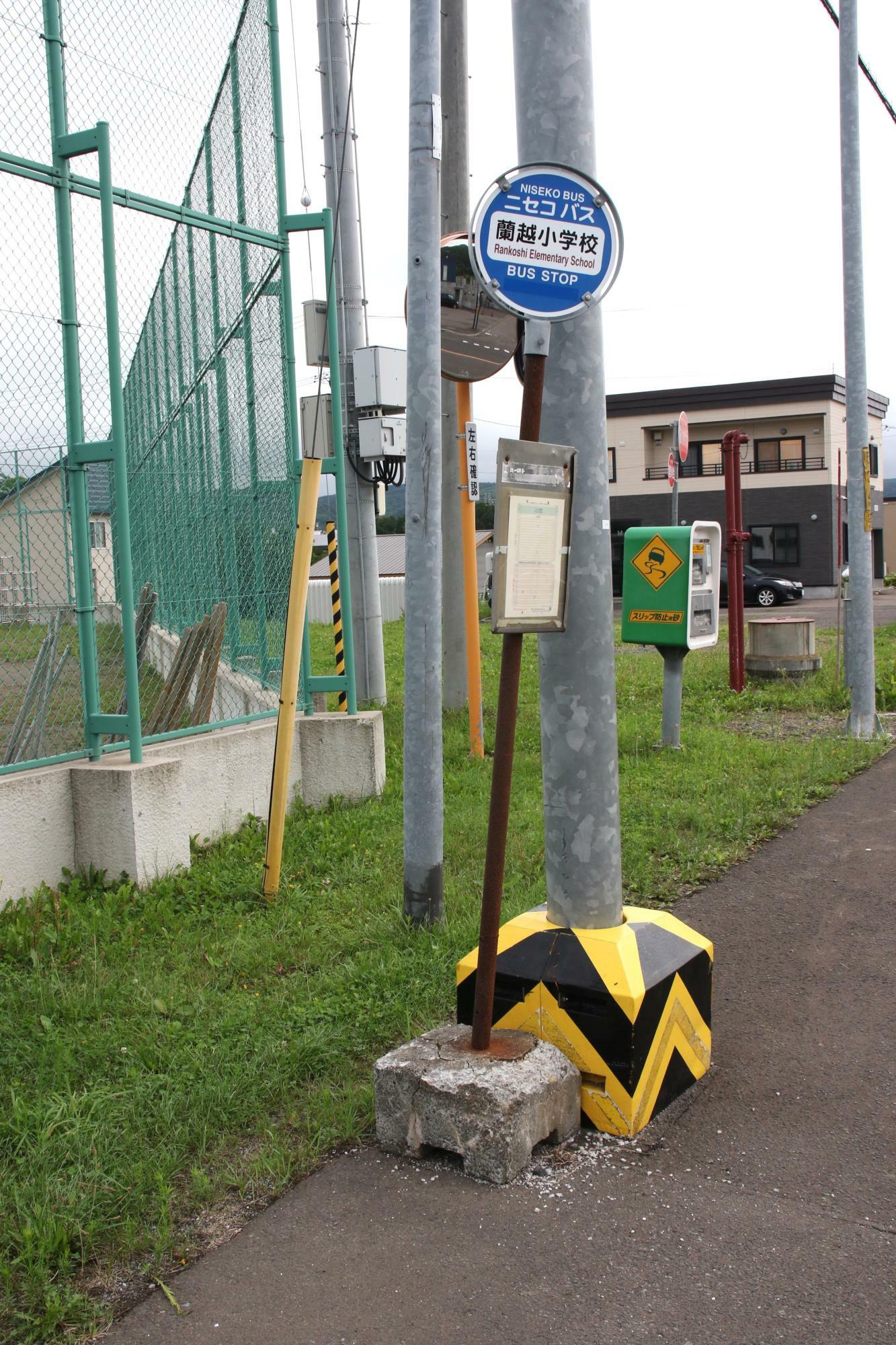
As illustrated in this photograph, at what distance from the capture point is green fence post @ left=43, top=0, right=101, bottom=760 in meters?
5.71

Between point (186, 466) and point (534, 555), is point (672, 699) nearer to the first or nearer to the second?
point (186, 466)

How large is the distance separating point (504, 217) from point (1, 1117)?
305 centimetres

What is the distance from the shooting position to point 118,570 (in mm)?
6414

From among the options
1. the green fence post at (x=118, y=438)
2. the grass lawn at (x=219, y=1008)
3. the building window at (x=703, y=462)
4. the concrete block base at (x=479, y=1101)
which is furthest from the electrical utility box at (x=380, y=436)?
the building window at (x=703, y=462)

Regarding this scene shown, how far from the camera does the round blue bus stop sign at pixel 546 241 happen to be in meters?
3.36

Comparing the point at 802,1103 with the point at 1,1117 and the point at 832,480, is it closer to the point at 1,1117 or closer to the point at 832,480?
the point at 1,1117

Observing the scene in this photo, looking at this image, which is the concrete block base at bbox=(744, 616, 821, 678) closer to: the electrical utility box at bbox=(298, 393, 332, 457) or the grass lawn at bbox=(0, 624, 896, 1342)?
the grass lawn at bbox=(0, 624, 896, 1342)

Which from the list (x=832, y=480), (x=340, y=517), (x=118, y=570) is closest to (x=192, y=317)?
(x=340, y=517)

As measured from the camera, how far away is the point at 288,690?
563 cm

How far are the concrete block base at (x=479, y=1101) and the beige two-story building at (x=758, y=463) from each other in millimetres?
39520

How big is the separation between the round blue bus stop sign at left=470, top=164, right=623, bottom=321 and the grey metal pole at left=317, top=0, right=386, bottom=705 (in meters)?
7.11

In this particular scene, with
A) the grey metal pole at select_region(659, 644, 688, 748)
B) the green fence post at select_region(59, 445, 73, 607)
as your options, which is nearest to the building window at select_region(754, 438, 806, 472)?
the grey metal pole at select_region(659, 644, 688, 748)

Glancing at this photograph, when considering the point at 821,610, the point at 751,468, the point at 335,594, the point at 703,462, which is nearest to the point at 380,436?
the point at 335,594

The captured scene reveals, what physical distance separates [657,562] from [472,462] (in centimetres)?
169
